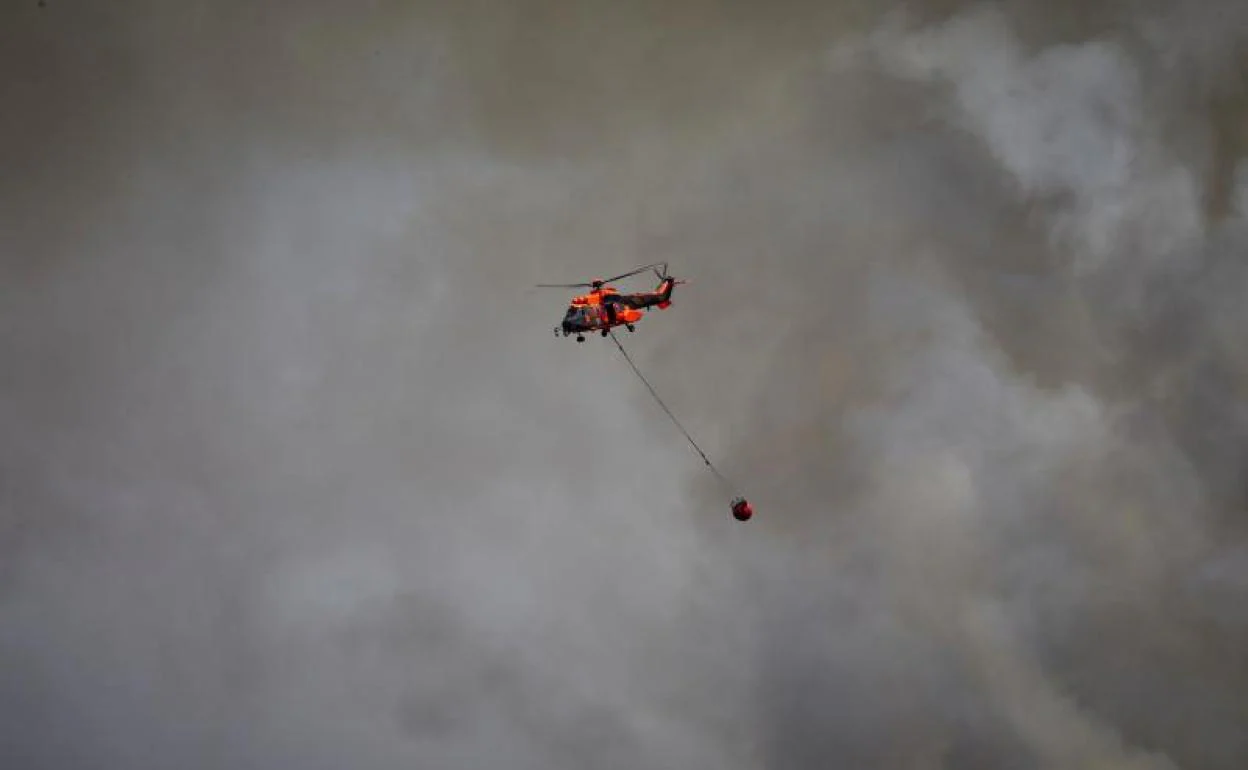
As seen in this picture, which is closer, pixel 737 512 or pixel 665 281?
pixel 737 512

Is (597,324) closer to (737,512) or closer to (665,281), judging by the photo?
(665,281)

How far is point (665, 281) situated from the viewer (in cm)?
9144

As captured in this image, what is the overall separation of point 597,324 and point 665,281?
22.8 feet

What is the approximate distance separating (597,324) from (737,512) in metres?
19.6

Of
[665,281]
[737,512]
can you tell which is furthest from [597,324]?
[737,512]

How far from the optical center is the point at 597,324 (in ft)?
296

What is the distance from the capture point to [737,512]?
84.3 m

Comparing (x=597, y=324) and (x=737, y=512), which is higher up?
(x=597, y=324)

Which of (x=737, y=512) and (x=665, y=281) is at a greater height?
(x=665, y=281)

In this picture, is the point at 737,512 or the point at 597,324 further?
the point at 597,324

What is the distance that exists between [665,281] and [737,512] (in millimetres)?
20759
